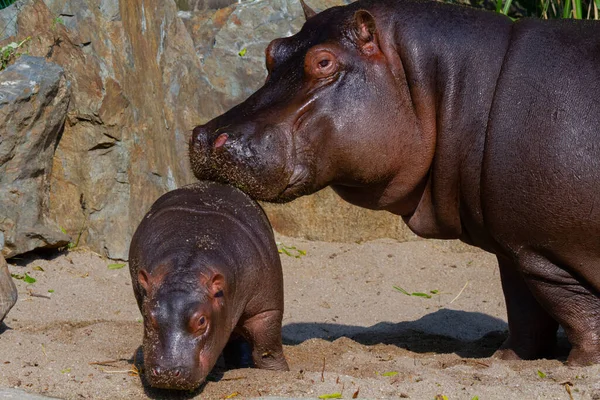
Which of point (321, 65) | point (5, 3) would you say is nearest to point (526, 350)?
point (321, 65)

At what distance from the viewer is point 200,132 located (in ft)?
14.8

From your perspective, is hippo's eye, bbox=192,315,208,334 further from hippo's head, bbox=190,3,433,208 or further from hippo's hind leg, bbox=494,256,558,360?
hippo's hind leg, bbox=494,256,558,360

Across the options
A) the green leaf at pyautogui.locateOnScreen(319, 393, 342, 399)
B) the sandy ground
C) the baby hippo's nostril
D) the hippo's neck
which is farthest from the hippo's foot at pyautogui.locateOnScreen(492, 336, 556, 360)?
the baby hippo's nostril

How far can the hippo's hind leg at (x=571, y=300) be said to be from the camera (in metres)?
4.61

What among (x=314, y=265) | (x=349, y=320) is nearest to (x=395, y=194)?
(x=349, y=320)

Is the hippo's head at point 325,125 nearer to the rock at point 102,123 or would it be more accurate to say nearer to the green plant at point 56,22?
the rock at point 102,123

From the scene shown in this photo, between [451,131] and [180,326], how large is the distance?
5.10 ft

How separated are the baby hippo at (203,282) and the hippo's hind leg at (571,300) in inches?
50.7

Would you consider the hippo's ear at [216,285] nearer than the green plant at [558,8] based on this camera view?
Yes

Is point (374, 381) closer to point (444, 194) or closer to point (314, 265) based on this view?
point (444, 194)

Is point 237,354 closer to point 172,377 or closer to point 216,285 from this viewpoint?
point 216,285

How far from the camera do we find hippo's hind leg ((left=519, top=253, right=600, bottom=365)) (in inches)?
181

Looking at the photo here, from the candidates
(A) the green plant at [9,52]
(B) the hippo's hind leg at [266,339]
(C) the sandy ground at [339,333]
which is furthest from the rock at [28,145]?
(B) the hippo's hind leg at [266,339]

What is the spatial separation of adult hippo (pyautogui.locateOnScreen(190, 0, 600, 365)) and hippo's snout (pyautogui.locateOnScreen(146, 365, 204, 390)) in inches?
35.4
